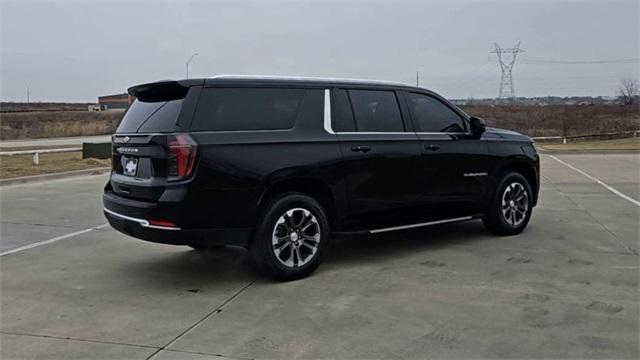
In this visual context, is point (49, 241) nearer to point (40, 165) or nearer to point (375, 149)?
point (375, 149)

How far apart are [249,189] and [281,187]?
0.41m

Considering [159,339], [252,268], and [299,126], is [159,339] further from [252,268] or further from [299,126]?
[299,126]

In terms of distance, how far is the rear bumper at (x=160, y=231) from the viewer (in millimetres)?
5004

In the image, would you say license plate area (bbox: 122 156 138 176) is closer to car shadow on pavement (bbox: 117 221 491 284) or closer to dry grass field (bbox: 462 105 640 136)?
car shadow on pavement (bbox: 117 221 491 284)

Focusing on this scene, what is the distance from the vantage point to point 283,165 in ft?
17.7

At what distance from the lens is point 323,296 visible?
5.09 meters

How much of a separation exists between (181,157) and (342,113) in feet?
5.88

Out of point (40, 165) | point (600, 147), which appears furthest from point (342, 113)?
point (600, 147)

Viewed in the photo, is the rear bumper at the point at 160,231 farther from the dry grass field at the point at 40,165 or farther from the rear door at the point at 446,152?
the dry grass field at the point at 40,165

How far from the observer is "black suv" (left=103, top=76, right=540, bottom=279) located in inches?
199

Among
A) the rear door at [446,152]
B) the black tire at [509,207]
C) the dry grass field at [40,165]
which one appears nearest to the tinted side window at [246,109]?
the rear door at [446,152]

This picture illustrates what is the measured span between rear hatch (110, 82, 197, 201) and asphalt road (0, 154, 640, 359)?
948 mm

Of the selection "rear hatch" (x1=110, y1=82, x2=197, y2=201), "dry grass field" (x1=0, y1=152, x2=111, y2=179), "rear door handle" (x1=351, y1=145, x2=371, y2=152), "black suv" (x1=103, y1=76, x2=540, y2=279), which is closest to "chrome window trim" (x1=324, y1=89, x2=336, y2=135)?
"black suv" (x1=103, y1=76, x2=540, y2=279)

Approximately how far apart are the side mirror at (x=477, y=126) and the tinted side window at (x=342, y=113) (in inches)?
73.0
